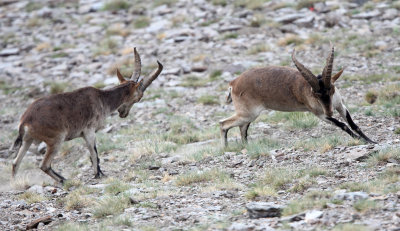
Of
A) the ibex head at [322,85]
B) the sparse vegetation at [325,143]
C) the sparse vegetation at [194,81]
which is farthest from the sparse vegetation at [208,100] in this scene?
the ibex head at [322,85]

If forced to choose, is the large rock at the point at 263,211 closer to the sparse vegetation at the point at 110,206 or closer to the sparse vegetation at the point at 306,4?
the sparse vegetation at the point at 110,206

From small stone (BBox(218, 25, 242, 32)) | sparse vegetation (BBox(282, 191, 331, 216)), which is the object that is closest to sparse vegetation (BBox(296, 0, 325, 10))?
small stone (BBox(218, 25, 242, 32))

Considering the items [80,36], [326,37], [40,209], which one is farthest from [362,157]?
[80,36]

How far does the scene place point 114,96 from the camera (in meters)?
11.4

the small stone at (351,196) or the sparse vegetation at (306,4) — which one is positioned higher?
the small stone at (351,196)

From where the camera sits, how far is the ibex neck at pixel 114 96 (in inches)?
444

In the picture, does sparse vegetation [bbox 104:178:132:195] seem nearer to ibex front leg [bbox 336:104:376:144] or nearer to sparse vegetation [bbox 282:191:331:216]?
sparse vegetation [bbox 282:191:331:216]

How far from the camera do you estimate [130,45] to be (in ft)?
68.5

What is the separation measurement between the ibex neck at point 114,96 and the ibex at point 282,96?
2090mm

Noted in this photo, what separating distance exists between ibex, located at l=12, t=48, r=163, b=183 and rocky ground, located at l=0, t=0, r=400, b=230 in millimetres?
623

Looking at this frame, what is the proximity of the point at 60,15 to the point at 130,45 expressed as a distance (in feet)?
21.1

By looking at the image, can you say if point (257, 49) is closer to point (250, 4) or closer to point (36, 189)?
point (250, 4)

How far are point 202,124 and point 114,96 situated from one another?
3002 millimetres

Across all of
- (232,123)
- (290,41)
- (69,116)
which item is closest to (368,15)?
(290,41)
